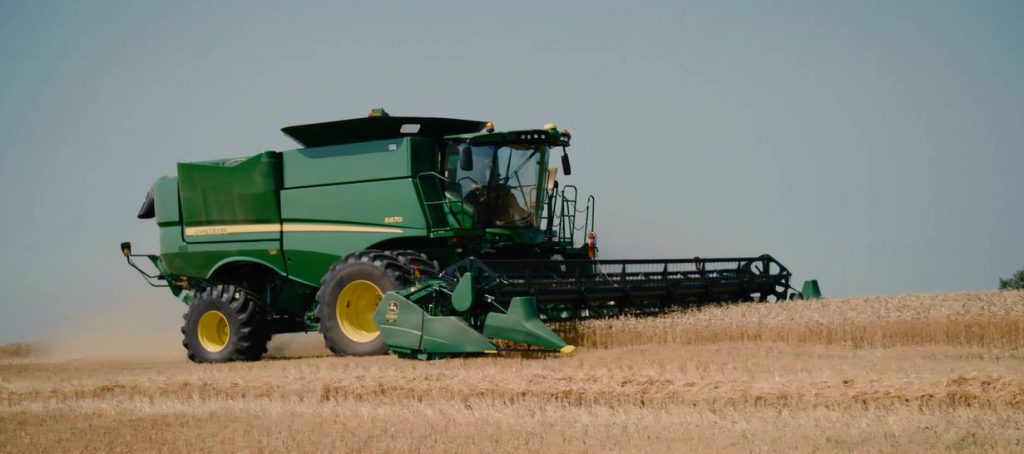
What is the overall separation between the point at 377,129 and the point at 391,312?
2634 millimetres

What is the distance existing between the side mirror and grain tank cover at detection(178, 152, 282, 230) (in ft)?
9.85

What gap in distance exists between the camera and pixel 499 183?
38.0 ft

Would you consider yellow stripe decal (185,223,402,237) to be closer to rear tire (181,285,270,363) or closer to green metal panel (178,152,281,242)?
green metal panel (178,152,281,242)

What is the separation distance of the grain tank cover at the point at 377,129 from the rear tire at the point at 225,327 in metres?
2.10

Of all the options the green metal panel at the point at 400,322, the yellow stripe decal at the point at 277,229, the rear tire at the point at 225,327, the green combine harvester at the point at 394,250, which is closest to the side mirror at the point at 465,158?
the green combine harvester at the point at 394,250

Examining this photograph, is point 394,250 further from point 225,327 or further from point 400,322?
point 225,327

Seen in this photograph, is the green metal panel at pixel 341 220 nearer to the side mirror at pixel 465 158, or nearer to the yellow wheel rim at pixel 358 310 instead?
the yellow wheel rim at pixel 358 310

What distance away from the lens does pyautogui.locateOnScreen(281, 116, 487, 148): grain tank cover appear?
11.6m

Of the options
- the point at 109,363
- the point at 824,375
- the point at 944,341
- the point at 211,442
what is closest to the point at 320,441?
the point at 211,442

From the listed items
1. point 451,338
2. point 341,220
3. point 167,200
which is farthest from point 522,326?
point 167,200

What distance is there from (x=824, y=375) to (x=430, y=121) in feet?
19.2

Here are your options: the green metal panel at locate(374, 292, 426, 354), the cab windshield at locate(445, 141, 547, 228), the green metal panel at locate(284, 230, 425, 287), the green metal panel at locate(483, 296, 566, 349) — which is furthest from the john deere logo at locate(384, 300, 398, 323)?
the cab windshield at locate(445, 141, 547, 228)

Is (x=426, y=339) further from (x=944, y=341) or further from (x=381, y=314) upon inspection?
(x=944, y=341)

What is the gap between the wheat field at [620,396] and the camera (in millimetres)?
5797
